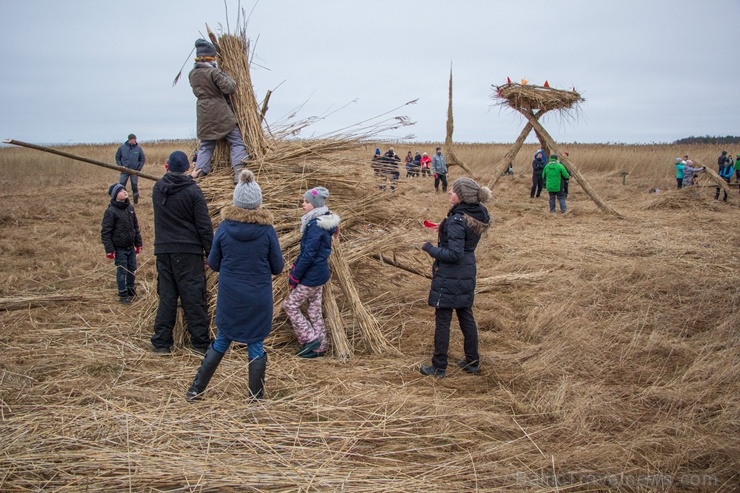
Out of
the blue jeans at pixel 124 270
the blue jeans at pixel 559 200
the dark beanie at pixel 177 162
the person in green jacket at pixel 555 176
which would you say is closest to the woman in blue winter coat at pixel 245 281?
the dark beanie at pixel 177 162

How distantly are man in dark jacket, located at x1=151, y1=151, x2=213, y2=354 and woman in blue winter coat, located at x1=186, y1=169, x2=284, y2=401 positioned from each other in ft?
2.92

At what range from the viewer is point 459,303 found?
13.7 feet

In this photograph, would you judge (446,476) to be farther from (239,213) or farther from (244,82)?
(244,82)

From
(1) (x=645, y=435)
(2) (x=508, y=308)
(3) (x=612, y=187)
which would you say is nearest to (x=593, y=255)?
(2) (x=508, y=308)

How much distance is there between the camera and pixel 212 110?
5.05m

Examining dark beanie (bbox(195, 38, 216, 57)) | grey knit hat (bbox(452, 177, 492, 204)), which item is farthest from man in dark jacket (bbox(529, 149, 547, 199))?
dark beanie (bbox(195, 38, 216, 57))

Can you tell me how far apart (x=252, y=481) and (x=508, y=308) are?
387cm

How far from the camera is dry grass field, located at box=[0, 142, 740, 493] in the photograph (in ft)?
9.33

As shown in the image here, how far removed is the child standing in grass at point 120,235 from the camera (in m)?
6.25

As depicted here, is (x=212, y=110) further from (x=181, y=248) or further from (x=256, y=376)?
(x=256, y=376)

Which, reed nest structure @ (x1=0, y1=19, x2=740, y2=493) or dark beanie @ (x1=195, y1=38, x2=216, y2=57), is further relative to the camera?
dark beanie @ (x1=195, y1=38, x2=216, y2=57)

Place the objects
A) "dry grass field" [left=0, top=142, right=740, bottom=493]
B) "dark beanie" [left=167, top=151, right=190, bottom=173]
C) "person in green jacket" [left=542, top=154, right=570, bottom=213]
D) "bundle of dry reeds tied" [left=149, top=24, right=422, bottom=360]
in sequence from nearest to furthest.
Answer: "dry grass field" [left=0, top=142, right=740, bottom=493] → "dark beanie" [left=167, top=151, right=190, bottom=173] → "bundle of dry reeds tied" [left=149, top=24, right=422, bottom=360] → "person in green jacket" [left=542, top=154, right=570, bottom=213]

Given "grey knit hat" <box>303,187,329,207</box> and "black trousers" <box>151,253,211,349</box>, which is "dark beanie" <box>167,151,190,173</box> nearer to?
"black trousers" <box>151,253,211,349</box>

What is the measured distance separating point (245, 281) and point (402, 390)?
1.36 meters
